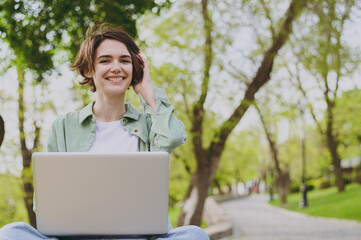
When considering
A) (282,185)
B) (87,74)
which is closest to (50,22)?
(87,74)

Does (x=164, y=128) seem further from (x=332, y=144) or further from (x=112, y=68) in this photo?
(x=332, y=144)

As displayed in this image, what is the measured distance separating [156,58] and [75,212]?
10336 millimetres

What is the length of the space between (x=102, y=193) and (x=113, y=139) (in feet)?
2.48

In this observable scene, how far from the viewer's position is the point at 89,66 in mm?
2736

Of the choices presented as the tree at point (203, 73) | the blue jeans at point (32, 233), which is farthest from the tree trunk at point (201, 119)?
the blue jeans at point (32, 233)

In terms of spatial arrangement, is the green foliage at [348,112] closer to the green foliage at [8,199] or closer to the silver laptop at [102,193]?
the green foliage at [8,199]

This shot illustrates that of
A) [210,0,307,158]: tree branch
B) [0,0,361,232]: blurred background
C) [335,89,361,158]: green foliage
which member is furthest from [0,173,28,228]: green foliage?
[335,89,361,158]: green foliage

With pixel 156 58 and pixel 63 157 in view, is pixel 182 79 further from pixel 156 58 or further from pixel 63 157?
pixel 63 157

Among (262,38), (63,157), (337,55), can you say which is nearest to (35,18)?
(63,157)

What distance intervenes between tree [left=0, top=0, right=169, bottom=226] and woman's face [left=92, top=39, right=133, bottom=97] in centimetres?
272

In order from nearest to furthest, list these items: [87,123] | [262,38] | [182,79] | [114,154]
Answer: [114,154] < [87,123] < [262,38] < [182,79]

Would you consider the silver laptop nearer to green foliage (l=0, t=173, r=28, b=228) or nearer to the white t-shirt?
the white t-shirt

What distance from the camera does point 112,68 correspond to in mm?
2625

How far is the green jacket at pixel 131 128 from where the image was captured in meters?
2.55
